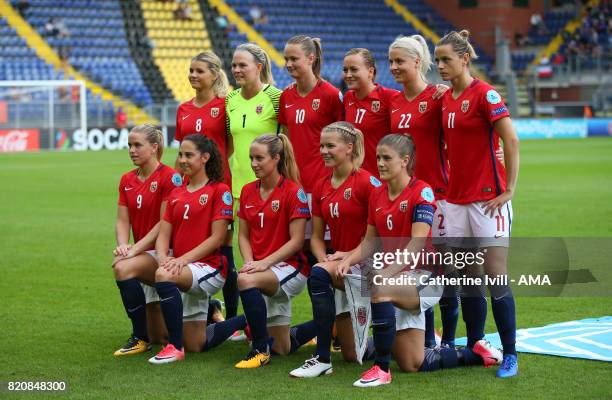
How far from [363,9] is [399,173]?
126 ft

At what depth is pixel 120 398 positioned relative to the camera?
17.0 feet

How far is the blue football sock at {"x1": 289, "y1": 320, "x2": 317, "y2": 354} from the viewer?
6359 mm

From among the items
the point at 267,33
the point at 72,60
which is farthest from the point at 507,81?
the point at 72,60

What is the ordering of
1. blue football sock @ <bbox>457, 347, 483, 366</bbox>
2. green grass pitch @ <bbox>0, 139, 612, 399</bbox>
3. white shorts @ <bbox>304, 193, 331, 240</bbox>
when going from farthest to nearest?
white shorts @ <bbox>304, 193, 331, 240</bbox> < blue football sock @ <bbox>457, 347, 483, 366</bbox> < green grass pitch @ <bbox>0, 139, 612, 399</bbox>

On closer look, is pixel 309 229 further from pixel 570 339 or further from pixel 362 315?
pixel 570 339

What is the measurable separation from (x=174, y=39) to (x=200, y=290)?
30.6 meters

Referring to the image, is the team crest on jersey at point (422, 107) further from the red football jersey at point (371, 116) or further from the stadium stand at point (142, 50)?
the stadium stand at point (142, 50)

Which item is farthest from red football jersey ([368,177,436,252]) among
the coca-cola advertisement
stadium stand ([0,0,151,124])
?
stadium stand ([0,0,151,124])

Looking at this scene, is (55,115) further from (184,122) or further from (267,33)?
(184,122)

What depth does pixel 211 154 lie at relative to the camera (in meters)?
6.45

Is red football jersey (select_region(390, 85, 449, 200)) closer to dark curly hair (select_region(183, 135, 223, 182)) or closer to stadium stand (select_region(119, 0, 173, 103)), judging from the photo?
dark curly hair (select_region(183, 135, 223, 182))

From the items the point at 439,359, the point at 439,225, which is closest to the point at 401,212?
the point at 439,225

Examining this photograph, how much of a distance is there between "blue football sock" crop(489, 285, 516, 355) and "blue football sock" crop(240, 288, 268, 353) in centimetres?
138

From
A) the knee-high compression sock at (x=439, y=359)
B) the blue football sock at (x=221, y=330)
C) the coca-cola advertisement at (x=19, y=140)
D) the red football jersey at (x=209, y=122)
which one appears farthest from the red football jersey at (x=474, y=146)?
the coca-cola advertisement at (x=19, y=140)
